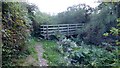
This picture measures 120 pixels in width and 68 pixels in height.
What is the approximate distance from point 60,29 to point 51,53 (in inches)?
30.6

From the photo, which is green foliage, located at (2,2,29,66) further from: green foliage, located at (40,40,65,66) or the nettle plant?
the nettle plant

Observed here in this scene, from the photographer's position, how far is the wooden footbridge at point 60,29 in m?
3.73

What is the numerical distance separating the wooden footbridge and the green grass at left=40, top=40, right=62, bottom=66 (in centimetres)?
21

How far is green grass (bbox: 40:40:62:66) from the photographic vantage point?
2.70 metres

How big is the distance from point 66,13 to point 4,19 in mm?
Answer: 2036

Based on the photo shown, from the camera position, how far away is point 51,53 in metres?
3.07

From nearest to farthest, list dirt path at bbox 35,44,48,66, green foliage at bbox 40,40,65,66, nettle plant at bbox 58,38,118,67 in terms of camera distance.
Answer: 1. dirt path at bbox 35,44,48,66
2. green foliage at bbox 40,40,65,66
3. nettle plant at bbox 58,38,118,67

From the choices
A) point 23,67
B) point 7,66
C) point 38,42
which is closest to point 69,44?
point 38,42

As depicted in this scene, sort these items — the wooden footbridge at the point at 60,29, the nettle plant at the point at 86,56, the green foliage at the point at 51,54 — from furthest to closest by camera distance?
the wooden footbridge at the point at 60,29 < the nettle plant at the point at 86,56 < the green foliage at the point at 51,54

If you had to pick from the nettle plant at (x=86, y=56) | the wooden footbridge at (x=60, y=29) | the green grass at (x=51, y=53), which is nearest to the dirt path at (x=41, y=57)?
the green grass at (x=51, y=53)

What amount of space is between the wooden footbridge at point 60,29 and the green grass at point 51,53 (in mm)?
205

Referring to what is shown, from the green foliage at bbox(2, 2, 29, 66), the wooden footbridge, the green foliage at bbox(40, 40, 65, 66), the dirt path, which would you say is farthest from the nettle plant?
the green foliage at bbox(2, 2, 29, 66)

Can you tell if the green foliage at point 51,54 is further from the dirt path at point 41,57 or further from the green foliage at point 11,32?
the green foliage at point 11,32

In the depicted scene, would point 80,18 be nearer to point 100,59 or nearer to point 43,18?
point 43,18
